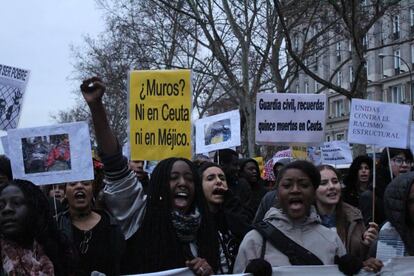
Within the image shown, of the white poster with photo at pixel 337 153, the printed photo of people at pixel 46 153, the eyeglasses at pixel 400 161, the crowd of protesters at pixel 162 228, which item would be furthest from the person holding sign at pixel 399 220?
the white poster with photo at pixel 337 153

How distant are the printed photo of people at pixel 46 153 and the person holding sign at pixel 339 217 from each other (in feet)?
5.46

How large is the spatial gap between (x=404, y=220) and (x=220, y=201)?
1.53 metres

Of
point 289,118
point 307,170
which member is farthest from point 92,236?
point 289,118

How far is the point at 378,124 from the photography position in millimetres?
7039

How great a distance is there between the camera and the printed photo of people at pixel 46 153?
4813 mm

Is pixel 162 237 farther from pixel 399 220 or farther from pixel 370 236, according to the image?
pixel 370 236

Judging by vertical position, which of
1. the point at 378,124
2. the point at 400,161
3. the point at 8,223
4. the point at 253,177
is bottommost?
the point at 8,223

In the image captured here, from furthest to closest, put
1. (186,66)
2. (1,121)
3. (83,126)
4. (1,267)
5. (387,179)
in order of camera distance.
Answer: (186,66) < (387,179) < (1,121) < (83,126) < (1,267)

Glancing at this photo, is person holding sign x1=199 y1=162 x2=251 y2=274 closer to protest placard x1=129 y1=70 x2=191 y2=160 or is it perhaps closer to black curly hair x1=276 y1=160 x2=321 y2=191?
protest placard x1=129 y1=70 x2=191 y2=160

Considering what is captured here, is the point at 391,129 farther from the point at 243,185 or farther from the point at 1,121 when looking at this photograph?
the point at 1,121

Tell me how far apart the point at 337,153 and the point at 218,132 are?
4.35 m

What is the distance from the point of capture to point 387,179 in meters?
7.35

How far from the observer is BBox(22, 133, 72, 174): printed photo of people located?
4.81 m

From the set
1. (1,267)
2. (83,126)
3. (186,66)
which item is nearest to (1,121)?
(83,126)
